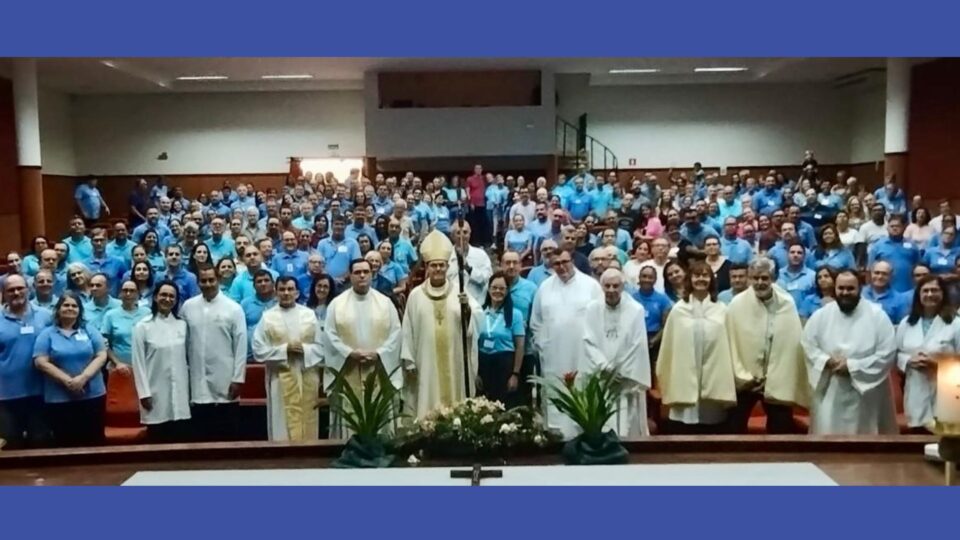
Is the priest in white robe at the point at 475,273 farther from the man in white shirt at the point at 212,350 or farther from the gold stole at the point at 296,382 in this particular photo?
the man in white shirt at the point at 212,350

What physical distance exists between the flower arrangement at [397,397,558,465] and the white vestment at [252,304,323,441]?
247 cm

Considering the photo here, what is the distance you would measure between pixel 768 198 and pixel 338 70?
929 cm

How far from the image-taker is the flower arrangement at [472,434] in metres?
4.75

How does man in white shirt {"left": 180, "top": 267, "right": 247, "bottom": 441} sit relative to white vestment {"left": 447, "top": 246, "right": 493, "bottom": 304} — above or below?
below

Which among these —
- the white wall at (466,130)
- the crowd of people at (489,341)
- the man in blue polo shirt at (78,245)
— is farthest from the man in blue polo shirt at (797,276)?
the white wall at (466,130)

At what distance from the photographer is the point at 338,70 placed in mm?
21094

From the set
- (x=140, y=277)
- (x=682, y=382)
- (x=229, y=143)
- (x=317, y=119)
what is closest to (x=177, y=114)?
(x=229, y=143)

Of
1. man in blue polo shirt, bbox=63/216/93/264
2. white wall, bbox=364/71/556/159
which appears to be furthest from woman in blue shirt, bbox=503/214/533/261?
white wall, bbox=364/71/556/159

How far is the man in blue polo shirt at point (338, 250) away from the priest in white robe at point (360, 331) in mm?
3407

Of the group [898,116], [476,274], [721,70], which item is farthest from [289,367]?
[721,70]

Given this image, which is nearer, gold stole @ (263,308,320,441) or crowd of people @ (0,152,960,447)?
crowd of people @ (0,152,960,447)

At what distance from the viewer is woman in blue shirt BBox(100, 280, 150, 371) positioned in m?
7.44

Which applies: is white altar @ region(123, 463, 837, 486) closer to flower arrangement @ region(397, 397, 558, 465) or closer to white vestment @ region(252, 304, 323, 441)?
flower arrangement @ region(397, 397, 558, 465)

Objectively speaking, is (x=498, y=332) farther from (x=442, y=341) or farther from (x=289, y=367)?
(x=289, y=367)
